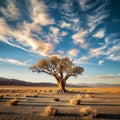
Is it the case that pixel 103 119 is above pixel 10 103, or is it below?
below

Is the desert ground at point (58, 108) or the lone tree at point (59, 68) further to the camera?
the lone tree at point (59, 68)

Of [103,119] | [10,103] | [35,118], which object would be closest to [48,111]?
[35,118]

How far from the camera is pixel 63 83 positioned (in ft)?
140

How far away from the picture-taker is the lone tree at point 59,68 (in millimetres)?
42469

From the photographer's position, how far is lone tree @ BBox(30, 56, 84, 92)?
42.5 meters

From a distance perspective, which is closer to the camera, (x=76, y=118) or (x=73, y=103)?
(x=76, y=118)

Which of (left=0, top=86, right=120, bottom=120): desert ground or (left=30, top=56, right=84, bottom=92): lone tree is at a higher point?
(left=30, top=56, right=84, bottom=92): lone tree

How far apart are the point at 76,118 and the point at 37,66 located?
1291 inches

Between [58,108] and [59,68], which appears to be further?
[59,68]

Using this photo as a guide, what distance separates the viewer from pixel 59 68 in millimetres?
42469

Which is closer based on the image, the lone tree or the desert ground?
the desert ground

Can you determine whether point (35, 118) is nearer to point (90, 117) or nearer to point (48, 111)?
point (48, 111)

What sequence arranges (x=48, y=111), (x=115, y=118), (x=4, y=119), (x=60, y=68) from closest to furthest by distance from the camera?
(x=4, y=119)
(x=115, y=118)
(x=48, y=111)
(x=60, y=68)

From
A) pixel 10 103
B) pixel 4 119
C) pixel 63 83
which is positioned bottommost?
pixel 4 119
